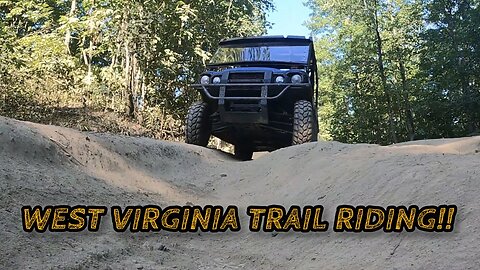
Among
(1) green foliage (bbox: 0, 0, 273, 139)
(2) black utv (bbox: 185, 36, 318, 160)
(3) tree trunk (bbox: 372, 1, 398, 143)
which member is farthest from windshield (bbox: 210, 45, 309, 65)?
(3) tree trunk (bbox: 372, 1, 398, 143)

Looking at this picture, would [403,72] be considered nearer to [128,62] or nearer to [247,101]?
[128,62]

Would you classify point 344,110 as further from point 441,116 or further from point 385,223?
point 385,223

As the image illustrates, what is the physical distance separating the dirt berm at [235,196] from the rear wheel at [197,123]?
6.90 ft

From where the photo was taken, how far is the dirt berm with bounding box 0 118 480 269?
260 centimetres

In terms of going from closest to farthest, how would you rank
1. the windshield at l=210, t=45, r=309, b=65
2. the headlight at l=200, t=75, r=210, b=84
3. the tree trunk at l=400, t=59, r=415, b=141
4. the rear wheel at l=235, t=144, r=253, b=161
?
the headlight at l=200, t=75, r=210, b=84 < the windshield at l=210, t=45, r=309, b=65 < the rear wheel at l=235, t=144, r=253, b=161 < the tree trunk at l=400, t=59, r=415, b=141

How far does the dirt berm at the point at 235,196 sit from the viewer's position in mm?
2596

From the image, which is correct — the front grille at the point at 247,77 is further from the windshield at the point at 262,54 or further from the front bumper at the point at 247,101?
the windshield at the point at 262,54

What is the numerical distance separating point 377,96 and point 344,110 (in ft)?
6.19

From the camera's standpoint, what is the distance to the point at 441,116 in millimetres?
15703

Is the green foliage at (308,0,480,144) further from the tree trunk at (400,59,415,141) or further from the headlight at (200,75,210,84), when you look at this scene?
the headlight at (200,75,210,84)

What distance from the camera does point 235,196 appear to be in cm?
498

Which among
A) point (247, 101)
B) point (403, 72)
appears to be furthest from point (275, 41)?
point (403, 72)

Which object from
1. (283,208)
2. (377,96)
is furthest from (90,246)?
(377,96)

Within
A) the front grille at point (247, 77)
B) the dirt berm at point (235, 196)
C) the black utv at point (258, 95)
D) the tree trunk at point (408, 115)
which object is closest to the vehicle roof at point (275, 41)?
the black utv at point (258, 95)
